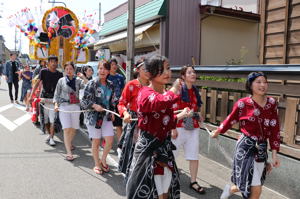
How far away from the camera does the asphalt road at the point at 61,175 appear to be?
3.99 meters

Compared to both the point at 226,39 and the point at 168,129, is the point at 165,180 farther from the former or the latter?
the point at 226,39

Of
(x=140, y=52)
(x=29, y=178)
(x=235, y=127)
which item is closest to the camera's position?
(x=29, y=178)

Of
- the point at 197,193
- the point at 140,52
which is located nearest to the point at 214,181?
the point at 197,193

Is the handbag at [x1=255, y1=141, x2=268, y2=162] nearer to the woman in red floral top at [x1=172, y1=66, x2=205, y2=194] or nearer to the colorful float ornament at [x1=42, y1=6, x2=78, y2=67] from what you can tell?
the woman in red floral top at [x1=172, y1=66, x2=205, y2=194]

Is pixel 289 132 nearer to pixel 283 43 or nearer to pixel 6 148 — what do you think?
pixel 283 43

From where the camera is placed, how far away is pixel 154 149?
8.78 ft

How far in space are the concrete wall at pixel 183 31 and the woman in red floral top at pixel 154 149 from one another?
6.92 meters

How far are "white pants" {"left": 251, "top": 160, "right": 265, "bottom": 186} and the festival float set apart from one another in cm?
668

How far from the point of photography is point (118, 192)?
160 inches

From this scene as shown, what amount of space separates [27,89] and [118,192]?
28.6 feet

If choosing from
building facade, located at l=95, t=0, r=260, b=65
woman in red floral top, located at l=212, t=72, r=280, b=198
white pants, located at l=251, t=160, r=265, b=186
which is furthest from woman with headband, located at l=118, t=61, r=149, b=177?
building facade, located at l=95, t=0, r=260, b=65

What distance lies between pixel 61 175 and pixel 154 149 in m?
2.50

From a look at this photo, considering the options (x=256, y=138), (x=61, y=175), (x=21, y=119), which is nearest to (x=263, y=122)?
(x=256, y=138)

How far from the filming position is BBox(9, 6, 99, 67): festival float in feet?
27.3
